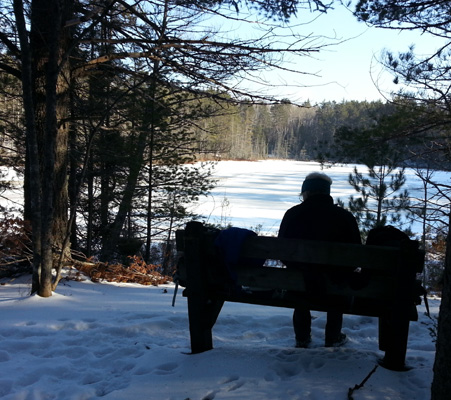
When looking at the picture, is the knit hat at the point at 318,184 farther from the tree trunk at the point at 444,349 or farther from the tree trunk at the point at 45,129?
the tree trunk at the point at 45,129

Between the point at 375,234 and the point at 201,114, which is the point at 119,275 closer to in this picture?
the point at 201,114

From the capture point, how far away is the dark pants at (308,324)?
150 inches

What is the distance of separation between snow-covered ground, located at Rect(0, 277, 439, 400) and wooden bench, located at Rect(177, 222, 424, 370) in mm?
291

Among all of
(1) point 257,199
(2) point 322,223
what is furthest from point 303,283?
(1) point 257,199

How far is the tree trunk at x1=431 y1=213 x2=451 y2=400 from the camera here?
90.1 inches

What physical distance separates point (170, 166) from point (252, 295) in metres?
10.9

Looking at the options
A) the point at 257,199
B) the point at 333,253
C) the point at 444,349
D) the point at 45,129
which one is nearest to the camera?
the point at 444,349

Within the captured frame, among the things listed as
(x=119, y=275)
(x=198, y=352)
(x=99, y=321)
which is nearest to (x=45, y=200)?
(x=99, y=321)

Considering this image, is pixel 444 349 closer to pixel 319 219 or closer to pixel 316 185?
pixel 319 219

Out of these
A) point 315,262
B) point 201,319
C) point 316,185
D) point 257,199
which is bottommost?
point 257,199

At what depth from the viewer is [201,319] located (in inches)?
134

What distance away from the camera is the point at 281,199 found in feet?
102

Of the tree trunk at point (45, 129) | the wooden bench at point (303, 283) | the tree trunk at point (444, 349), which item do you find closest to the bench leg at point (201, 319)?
the wooden bench at point (303, 283)

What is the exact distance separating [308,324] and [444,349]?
1693 millimetres
